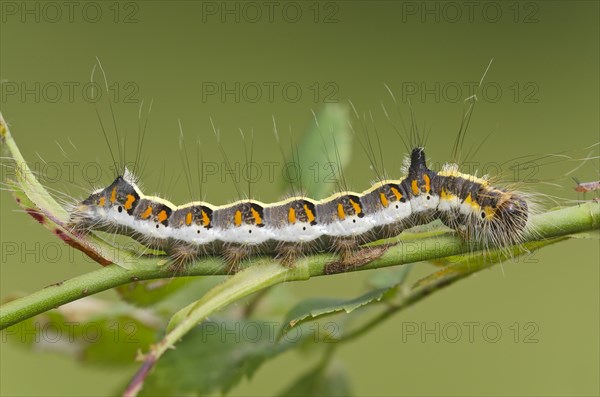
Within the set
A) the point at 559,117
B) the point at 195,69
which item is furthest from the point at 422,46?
the point at 195,69

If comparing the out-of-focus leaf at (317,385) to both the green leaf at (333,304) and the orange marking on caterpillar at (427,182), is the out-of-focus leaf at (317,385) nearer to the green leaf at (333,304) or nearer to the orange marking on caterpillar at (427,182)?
the green leaf at (333,304)

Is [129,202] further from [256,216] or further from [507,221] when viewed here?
[507,221]

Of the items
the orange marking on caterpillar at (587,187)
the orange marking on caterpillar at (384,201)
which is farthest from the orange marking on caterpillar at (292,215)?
the orange marking on caterpillar at (587,187)

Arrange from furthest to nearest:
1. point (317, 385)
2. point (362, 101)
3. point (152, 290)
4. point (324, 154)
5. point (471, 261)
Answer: point (362, 101)
point (324, 154)
point (317, 385)
point (152, 290)
point (471, 261)

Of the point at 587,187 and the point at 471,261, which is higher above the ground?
the point at 587,187

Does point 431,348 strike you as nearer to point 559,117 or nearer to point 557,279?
point 557,279

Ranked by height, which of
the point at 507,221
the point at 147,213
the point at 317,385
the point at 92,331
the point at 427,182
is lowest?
the point at 317,385

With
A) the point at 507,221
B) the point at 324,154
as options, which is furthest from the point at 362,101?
the point at 507,221
